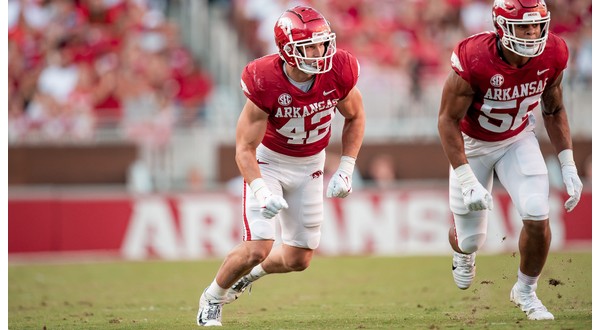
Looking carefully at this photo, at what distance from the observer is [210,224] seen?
13.9m

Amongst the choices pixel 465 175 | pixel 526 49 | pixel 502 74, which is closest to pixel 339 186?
pixel 465 175

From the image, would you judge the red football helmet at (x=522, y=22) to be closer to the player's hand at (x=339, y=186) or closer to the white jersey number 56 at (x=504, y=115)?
the white jersey number 56 at (x=504, y=115)

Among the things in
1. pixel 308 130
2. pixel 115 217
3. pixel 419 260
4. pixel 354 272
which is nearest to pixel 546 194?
pixel 308 130

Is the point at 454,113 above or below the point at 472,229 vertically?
above

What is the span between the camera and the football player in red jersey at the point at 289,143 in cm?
677

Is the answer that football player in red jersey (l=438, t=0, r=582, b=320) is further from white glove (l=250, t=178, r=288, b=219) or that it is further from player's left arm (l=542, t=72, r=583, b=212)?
white glove (l=250, t=178, r=288, b=219)

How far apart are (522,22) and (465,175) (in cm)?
114

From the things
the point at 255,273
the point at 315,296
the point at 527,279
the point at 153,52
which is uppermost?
the point at 153,52

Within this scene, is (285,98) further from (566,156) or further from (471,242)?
(566,156)

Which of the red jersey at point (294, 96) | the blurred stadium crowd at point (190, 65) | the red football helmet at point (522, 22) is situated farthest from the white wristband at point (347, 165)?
the blurred stadium crowd at point (190, 65)

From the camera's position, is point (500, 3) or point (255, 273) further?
point (255, 273)

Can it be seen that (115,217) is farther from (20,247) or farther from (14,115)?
(14,115)

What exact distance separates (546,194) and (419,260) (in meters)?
5.95

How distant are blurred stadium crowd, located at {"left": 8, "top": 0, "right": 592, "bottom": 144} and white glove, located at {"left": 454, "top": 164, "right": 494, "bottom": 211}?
764cm
